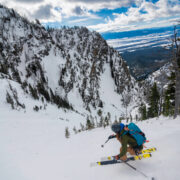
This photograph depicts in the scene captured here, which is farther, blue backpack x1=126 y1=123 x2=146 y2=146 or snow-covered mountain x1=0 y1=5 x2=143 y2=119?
snow-covered mountain x1=0 y1=5 x2=143 y2=119

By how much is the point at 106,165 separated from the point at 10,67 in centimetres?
6045

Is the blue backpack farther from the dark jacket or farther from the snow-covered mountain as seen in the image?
the snow-covered mountain

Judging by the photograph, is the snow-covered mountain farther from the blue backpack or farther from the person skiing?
the blue backpack

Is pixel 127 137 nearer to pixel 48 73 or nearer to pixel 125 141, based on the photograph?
pixel 125 141

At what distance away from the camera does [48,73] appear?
64.9 m

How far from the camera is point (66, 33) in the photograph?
136625 mm

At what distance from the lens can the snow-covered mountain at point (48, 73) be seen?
1902 inches

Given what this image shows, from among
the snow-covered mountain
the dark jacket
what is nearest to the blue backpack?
the dark jacket

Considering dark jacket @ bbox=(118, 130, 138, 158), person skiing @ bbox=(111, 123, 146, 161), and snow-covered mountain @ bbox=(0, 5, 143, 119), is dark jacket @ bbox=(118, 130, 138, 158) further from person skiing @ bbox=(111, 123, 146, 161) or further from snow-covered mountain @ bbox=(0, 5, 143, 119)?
snow-covered mountain @ bbox=(0, 5, 143, 119)

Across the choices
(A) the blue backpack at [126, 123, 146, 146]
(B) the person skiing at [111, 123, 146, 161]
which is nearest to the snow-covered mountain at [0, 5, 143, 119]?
(B) the person skiing at [111, 123, 146, 161]

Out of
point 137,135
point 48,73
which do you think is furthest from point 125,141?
point 48,73

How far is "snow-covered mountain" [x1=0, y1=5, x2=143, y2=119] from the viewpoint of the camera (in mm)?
48309

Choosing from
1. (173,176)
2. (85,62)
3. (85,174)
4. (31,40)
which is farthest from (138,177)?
(85,62)

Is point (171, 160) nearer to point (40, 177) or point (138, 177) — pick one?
point (138, 177)
